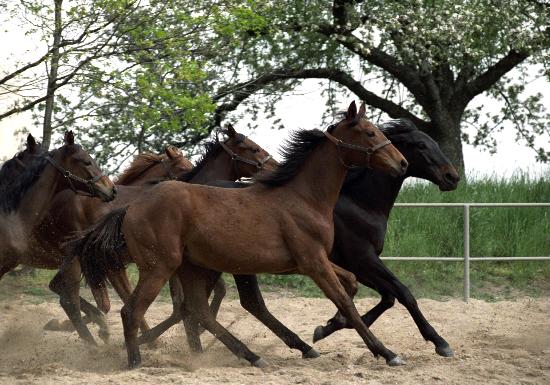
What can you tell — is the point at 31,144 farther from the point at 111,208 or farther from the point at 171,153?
the point at 171,153

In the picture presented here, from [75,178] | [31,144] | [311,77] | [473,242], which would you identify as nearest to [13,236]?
[75,178]

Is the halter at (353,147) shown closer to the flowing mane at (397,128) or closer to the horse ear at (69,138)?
the flowing mane at (397,128)

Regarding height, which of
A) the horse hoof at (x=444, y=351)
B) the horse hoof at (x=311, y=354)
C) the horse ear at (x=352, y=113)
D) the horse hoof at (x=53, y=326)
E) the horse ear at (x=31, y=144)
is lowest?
the horse hoof at (x=53, y=326)

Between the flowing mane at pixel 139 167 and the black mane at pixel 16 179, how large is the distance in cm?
211

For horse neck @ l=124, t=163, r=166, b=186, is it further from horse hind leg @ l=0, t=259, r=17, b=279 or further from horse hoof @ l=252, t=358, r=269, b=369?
horse hoof @ l=252, t=358, r=269, b=369

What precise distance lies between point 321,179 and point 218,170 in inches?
67.3

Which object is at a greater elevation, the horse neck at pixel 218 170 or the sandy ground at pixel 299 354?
the horse neck at pixel 218 170

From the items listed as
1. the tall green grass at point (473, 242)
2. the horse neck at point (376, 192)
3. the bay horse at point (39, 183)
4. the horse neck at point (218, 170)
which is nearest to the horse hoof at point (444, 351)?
the horse neck at point (376, 192)

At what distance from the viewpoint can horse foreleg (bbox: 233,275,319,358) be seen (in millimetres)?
7297

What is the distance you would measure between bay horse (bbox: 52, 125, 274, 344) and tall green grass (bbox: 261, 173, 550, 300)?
3424 millimetres

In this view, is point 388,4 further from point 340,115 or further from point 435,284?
point 340,115

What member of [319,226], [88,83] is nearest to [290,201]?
[319,226]

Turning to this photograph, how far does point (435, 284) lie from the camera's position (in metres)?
12.0

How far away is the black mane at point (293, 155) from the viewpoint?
7.05m
